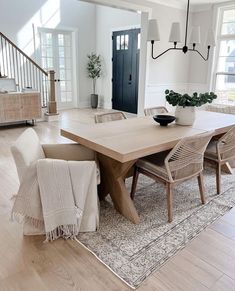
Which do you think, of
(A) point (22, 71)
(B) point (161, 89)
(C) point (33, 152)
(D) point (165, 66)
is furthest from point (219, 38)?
(C) point (33, 152)

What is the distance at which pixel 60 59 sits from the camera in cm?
740

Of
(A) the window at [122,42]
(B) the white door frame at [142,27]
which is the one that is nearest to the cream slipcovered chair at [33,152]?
(B) the white door frame at [142,27]

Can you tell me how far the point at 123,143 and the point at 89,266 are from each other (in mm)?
918

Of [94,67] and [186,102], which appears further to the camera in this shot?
[94,67]

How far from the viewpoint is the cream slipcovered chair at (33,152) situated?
1.87m

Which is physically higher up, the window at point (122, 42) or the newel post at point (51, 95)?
the window at point (122, 42)

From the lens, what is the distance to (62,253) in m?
1.88

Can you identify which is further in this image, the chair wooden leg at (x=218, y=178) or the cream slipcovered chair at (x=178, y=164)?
the chair wooden leg at (x=218, y=178)

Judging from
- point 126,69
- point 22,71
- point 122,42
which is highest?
point 122,42

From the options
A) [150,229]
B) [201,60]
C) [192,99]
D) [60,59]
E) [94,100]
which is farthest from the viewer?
[94,100]

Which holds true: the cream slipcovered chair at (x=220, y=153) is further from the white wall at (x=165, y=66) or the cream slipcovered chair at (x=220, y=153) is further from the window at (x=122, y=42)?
the window at (x=122, y=42)

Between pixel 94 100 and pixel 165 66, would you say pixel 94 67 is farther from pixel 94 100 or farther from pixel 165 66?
pixel 165 66

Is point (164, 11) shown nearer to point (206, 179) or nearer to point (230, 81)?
point (230, 81)

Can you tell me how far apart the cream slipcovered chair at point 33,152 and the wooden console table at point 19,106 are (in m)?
3.30
